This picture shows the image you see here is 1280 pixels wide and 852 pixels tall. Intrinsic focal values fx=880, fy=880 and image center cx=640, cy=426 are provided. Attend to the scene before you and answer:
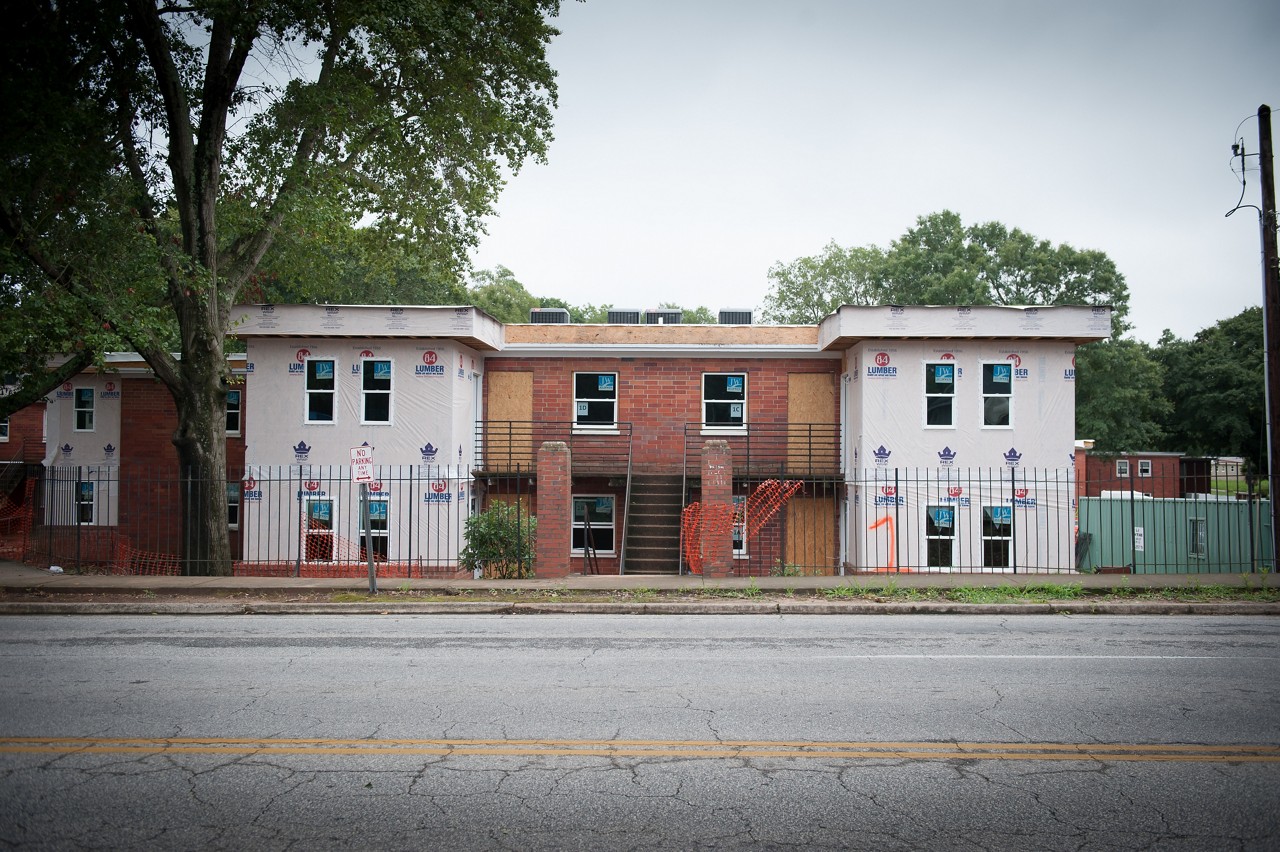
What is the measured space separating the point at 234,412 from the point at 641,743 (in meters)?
22.0

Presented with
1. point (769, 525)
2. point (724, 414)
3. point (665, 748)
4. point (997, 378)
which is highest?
point (997, 378)

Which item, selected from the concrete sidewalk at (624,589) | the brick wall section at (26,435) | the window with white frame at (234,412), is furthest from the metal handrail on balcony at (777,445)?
the brick wall section at (26,435)

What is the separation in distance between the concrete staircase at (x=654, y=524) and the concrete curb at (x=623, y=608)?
292 inches

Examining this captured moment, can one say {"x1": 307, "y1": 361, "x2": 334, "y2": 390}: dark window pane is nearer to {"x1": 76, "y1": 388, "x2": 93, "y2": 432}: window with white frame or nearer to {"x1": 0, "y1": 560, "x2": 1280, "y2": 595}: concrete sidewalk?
{"x1": 0, "y1": 560, "x2": 1280, "y2": 595}: concrete sidewalk

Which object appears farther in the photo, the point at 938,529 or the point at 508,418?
the point at 508,418

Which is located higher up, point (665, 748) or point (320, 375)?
point (320, 375)

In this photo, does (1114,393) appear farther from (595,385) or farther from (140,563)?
(140,563)

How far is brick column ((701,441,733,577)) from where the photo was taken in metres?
15.8

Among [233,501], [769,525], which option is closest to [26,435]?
[233,501]

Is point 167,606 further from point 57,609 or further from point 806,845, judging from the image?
point 806,845

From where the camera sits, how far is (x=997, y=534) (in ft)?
68.1

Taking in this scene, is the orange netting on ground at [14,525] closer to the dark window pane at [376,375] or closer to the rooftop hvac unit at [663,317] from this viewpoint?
the dark window pane at [376,375]

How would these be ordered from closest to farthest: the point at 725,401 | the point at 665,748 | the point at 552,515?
1. the point at 665,748
2. the point at 552,515
3. the point at 725,401

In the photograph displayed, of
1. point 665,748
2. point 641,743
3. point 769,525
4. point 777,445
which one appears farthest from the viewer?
point 777,445
